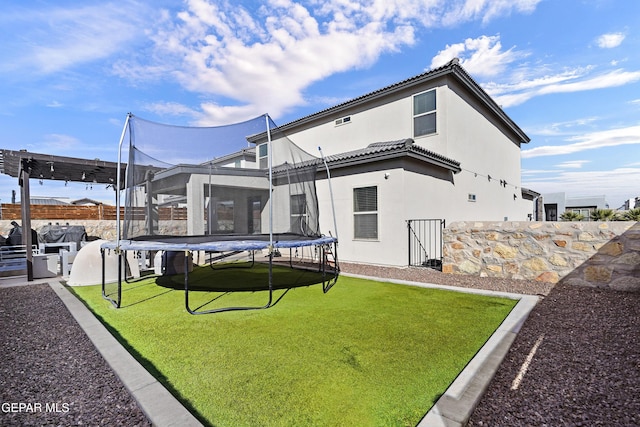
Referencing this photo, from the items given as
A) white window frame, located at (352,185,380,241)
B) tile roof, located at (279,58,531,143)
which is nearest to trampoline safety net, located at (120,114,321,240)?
white window frame, located at (352,185,380,241)

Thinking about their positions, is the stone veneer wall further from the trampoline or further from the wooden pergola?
the wooden pergola

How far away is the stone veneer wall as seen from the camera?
4.61 meters

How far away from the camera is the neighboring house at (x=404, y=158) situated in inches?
293

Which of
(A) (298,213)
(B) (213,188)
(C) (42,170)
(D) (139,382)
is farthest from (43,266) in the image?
(D) (139,382)

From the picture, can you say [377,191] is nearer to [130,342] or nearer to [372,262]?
[372,262]

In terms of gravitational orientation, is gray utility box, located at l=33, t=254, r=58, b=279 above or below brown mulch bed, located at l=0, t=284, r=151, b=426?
above

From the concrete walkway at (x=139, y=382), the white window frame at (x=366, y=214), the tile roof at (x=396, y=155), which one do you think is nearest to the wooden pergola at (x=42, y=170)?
the concrete walkway at (x=139, y=382)

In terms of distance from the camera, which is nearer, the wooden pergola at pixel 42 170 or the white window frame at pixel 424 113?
the wooden pergola at pixel 42 170

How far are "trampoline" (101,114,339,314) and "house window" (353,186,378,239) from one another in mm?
2220

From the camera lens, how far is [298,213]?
5.48 m

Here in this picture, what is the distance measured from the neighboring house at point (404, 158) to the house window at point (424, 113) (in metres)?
0.03

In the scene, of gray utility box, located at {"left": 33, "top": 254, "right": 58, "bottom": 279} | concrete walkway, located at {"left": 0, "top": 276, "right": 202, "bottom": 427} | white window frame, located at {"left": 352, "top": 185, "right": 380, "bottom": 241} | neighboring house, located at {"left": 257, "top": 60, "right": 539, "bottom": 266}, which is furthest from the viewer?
white window frame, located at {"left": 352, "top": 185, "right": 380, "bottom": 241}

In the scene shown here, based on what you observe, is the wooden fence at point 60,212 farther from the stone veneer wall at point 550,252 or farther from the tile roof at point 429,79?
the stone veneer wall at point 550,252

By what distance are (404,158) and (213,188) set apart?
4.41m
